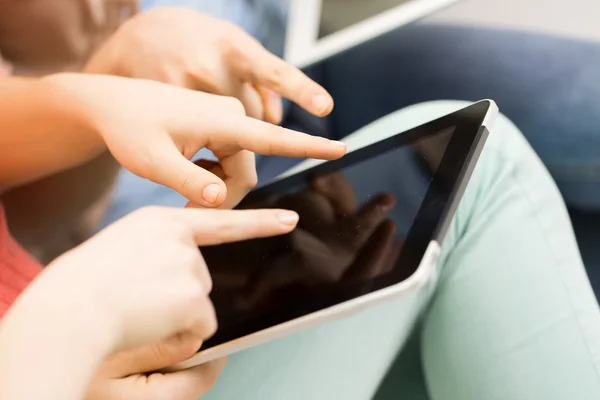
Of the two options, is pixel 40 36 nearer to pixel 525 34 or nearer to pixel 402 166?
pixel 402 166

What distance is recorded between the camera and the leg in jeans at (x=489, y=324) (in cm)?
40

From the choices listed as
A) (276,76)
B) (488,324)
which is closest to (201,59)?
(276,76)

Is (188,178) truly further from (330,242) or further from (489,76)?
(489,76)

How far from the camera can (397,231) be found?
32 cm

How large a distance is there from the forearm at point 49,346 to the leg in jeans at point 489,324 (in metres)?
0.18

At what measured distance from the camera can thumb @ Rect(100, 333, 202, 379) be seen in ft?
1.00

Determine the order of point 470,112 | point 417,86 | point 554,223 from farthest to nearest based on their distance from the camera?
point 417,86 → point 554,223 → point 470,112

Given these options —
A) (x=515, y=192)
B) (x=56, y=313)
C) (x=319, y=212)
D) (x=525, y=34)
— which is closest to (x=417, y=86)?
(x=525, y=34)

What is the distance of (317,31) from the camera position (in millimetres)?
589

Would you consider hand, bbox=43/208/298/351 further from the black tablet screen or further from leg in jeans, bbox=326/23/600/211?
leg in jeans, bbox=326/23/600/211

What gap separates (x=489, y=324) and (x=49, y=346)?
0.33 m

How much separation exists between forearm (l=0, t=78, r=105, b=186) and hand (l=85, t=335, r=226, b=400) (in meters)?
0.16

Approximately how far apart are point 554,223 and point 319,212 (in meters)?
0.22

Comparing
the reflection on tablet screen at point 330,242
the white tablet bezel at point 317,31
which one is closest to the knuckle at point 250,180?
the reflection on tablet screen at point 330,242
